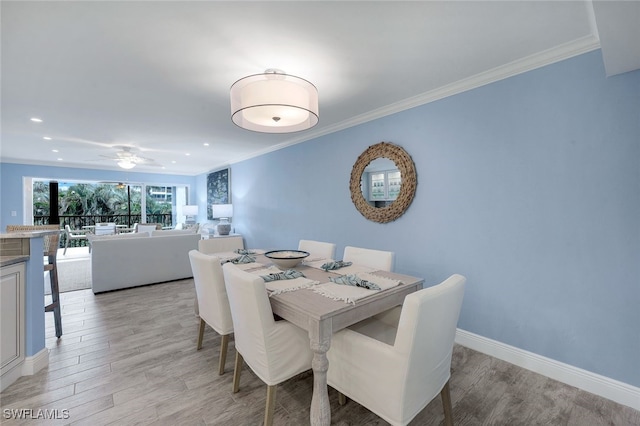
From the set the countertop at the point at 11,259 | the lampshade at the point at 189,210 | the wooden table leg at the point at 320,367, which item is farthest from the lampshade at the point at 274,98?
the lampshade at the point at 189,210

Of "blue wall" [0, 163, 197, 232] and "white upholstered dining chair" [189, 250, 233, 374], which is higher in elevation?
"blue wall" [0, 163, 197, 232]

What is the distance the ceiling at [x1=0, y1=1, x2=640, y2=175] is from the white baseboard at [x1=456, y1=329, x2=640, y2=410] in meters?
2.04

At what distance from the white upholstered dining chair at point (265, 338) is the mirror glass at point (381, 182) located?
1.94 meters

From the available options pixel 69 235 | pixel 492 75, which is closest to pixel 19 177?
pixel 69 235

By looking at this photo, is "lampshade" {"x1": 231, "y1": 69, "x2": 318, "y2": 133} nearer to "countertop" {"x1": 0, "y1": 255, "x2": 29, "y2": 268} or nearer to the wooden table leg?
the wooden table leg

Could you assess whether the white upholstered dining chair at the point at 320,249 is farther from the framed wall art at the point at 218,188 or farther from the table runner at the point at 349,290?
the framed wall art at the point at 218,188

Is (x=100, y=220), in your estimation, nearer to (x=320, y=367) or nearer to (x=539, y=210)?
(x=320, y=367)

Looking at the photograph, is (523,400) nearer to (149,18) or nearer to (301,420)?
(301,420)

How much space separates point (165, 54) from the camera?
1.98 metres

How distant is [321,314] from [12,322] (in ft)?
7.39

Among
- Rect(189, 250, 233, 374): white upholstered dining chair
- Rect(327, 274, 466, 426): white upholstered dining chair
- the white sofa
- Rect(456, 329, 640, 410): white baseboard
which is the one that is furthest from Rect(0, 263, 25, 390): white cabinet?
Rect(456, 329, 640, 410): white baseboard

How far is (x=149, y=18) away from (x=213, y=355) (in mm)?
2469

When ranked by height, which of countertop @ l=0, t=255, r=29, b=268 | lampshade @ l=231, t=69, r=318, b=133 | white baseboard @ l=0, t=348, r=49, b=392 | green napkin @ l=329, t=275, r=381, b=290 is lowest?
white baseboard @ l=0, t=348, r=49, b=392

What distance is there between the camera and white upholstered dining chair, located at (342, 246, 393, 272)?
2270mm
